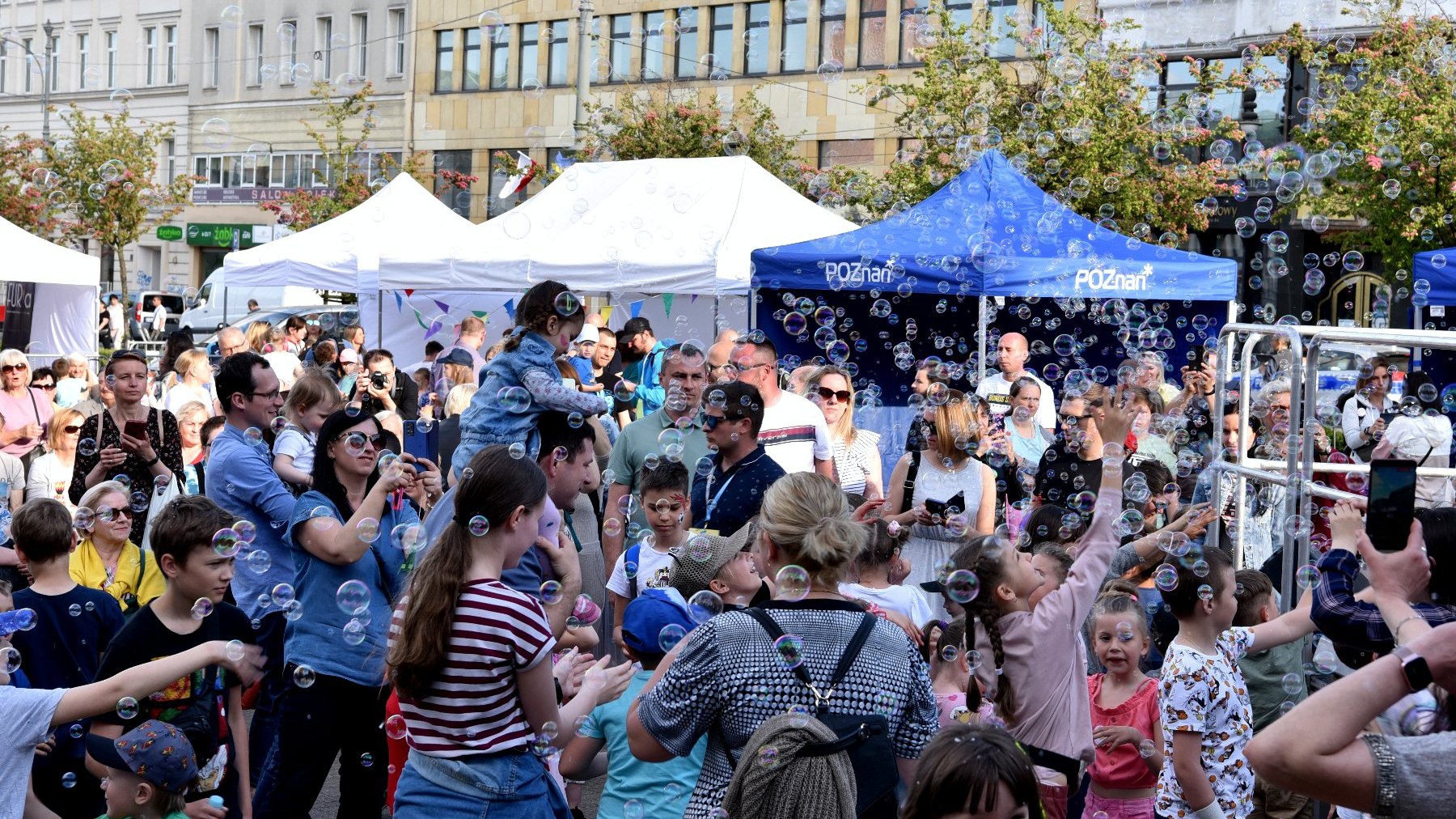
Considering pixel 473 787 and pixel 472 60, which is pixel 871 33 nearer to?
pixel 472 60

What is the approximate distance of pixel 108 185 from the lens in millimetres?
34688

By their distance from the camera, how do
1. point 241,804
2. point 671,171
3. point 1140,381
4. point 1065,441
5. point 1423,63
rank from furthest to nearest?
1. point 1423,63
2. point 671,171
3. point 1140,381
4. point 1065,441
5. point 241,804

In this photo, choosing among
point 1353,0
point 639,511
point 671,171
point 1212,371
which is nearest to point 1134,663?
point 639,511

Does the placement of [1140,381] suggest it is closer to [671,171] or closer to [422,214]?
[671,171]

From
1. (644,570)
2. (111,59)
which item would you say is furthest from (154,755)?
(111,59)

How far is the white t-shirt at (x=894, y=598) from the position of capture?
500 centimetres

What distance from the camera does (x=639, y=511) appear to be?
6.41 meters

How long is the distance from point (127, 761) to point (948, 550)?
3.81 m

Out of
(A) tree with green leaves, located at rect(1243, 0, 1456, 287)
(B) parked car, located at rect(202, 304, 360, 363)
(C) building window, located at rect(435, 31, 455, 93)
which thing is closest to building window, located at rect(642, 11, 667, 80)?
(C) building window, located at rect(435, 31, 455, 93)

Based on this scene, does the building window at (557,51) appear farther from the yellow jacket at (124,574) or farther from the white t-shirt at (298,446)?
the yellow jacket at (124,574)

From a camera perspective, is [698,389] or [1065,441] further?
[1065,441]

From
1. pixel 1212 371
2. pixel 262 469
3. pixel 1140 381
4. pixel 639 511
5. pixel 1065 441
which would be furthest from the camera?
pixel 1212 371

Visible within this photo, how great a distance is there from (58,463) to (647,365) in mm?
3583

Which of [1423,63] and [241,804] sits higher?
[1423,63]
